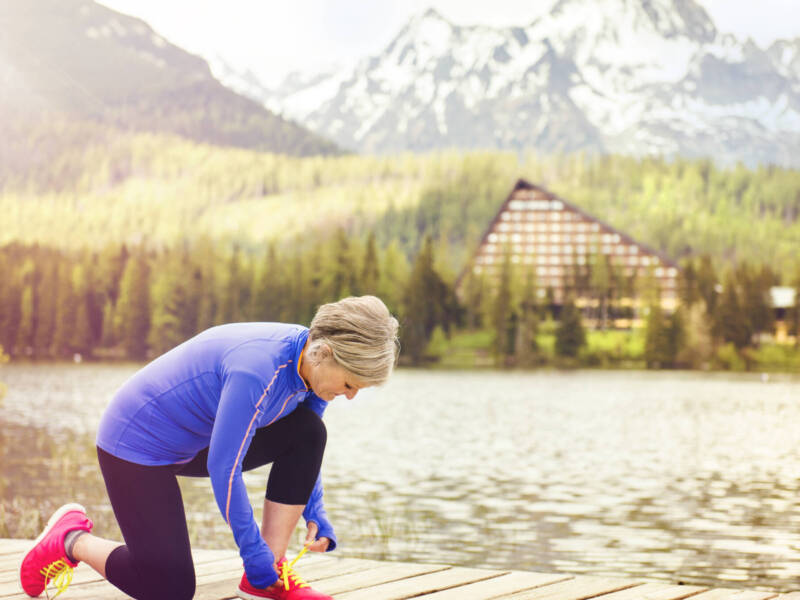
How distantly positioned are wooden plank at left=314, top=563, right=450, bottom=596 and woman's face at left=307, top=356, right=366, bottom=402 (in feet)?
3.65

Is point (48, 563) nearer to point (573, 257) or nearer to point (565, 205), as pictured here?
Result: point (573, 257)

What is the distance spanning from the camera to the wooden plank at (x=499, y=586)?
438 centimetres

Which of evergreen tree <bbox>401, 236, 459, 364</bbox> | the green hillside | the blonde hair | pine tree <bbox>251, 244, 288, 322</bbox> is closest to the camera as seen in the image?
the blonde hair

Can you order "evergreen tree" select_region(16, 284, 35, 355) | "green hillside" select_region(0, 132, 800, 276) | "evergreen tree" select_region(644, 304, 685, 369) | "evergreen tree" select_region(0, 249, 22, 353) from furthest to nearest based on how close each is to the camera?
"green hillside" select_region(0, 132, 800, 276)
"evergreen tree" select_region(0, 249, 22, 353)
"evergreen tree" select_region(16, 284, 35, 355)
"evergreen tree" select_region(644, 304, 685, 369)

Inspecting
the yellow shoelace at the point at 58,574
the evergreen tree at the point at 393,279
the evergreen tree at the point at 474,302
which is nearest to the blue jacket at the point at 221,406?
the yellow shoelace at the point at 58,574

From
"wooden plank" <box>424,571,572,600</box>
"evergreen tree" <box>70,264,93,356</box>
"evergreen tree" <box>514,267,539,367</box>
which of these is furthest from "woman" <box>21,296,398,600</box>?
"evergreen tree" <box>70,264,93,356</box>

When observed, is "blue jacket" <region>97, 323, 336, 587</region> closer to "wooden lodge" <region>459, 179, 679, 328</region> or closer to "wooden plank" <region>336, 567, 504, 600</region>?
"wooden plank" <region>336, 567, 504, 600</region>

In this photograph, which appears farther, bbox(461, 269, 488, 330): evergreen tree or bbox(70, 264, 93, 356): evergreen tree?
bbox(70, 264, 93, 356): evergreen tree

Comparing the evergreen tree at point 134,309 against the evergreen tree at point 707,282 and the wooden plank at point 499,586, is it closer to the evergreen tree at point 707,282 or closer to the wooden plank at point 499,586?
the evergreen tree at point 707,282

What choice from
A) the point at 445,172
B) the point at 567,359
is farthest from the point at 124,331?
the point at 445,172

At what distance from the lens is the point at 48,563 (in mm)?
4242

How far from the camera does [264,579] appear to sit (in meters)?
3.88

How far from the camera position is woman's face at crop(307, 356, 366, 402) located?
3613 mm

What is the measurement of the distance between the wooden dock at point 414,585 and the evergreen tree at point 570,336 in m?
86.9
